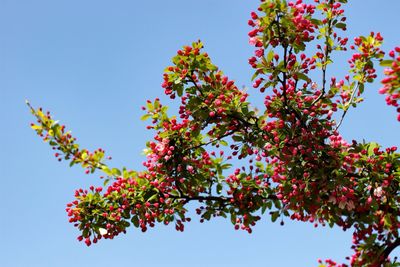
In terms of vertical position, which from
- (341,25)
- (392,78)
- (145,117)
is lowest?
(392,78)

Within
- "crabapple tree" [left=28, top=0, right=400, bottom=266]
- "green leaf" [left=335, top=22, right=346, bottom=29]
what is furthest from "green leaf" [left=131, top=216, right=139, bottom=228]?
"green leaf" [left=335, top=22, right=346, bottom=29]

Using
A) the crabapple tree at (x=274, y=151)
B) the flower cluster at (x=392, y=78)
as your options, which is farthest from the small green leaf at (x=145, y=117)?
the flower cluster at (x=392, y=78)

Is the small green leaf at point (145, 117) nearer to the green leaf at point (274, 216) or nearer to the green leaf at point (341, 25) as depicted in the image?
the green leaf at point (274, 216)

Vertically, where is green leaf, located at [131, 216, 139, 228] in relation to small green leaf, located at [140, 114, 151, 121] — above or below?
below

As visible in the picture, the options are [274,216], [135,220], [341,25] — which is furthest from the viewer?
[135,220]

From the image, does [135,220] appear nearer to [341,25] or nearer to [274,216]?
[274,216]

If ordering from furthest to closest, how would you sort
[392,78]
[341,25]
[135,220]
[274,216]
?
1. [135,220]
2. [274,216]
3. [341,25]
4. [392,78]

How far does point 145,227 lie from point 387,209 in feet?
13.1

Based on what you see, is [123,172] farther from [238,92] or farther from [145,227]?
[238,92]

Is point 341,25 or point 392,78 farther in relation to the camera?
point 341,25

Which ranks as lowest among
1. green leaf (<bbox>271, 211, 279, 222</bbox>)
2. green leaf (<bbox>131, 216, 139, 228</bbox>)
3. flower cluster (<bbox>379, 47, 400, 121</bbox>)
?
flower cluster (<bbox>379, 47, 400, 121</bbox>)

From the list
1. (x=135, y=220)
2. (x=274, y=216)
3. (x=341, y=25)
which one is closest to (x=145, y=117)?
(x=135, y=220)

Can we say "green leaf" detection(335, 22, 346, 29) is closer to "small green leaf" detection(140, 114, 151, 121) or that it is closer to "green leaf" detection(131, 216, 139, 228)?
"small green leaf" detection(140, 114, 151, 121)

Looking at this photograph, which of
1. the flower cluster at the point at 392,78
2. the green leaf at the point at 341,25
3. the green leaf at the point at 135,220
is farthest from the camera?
the green leaf at the point at 135,220
